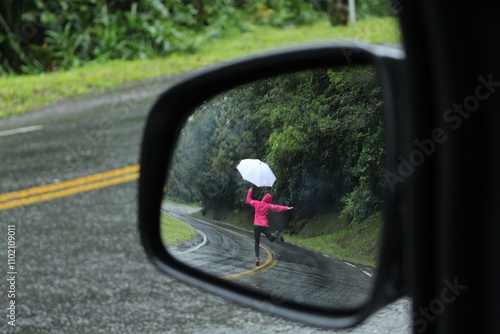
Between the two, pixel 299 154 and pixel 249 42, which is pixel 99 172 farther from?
pixel 249 42

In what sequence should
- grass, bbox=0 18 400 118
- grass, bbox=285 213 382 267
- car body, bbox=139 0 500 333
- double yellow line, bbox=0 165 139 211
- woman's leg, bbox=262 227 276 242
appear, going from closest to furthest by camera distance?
1. car body, bbox=139 0 500 333
2. grass, bbox=285 213 382 267
3. woman's leg, bbox=262 227 276 242
4. double yellow line, bbox=0 165 139 211
5. grass, bbox=0 18 400 118

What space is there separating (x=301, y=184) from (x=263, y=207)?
0.08 m

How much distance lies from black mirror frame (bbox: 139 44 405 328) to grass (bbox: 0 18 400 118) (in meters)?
7.59

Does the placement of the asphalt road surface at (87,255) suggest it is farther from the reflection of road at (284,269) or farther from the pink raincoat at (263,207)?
the pink raincoat at (263,207)

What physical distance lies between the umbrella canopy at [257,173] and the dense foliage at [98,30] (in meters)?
11.3

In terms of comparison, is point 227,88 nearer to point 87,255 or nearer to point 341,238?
point 341,238

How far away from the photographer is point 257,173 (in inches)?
47.6

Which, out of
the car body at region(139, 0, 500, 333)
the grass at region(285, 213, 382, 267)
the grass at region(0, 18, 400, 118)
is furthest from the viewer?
the grass at region(0, 18, 400, 118)

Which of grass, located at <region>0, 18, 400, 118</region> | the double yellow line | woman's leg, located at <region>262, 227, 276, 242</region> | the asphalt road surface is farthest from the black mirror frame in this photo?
grass, located at <region>0, 18, 400, 118</region>

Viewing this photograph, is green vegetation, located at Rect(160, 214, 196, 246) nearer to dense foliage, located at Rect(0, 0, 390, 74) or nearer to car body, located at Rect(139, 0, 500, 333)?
car body, located at Rect(139, 0, 500, 333)

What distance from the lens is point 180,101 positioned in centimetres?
152

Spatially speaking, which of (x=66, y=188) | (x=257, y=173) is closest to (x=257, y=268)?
(x=257, y=173)

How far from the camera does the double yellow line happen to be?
5477 mm

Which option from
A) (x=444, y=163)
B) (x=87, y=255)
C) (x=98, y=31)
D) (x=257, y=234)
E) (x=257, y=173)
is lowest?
(x=98, y=31)
